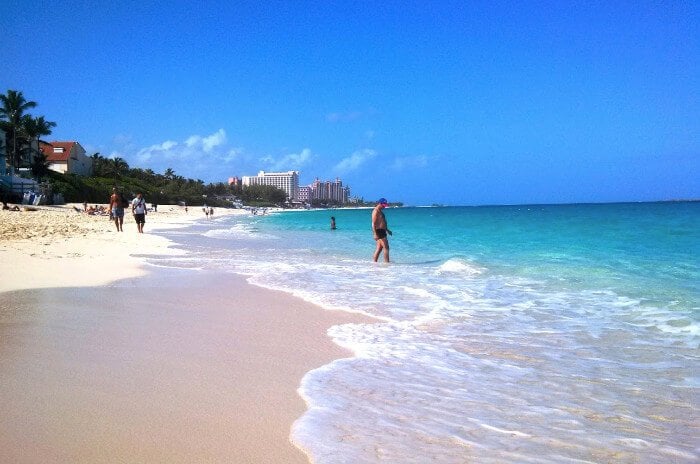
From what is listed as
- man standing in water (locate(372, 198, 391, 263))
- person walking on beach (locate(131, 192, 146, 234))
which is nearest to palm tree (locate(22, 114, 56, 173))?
person walking on beach (locate(131, 192, 146, 234))

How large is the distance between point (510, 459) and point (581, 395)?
51.4 inches

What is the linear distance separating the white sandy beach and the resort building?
66454 millimetres

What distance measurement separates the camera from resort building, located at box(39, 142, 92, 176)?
6469 centimetres

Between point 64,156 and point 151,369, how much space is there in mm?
72339

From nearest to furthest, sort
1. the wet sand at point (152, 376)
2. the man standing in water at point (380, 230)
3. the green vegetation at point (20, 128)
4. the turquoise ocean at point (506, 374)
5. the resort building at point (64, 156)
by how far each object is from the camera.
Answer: the wet sand at point (152, 376) → the turquoise ocean at point (506, 374) → the man standing in water at point (380, 230) → the green vegetation at point (20, 128) → the resort building at point (64, 156)

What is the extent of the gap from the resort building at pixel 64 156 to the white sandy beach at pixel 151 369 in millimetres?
66454

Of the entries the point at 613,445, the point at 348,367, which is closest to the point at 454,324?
the point at 348,367

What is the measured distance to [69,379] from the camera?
10.9ft

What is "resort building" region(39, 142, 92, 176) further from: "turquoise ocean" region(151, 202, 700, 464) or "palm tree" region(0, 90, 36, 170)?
"turquoise ocean" region(151, 202, 700, 464)

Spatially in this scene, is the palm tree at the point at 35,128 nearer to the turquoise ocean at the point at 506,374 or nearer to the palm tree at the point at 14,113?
the palm tree at the point at 14,113

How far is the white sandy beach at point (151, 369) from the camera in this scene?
8.11 feet

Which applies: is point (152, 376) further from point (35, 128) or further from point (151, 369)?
point (35, 128)

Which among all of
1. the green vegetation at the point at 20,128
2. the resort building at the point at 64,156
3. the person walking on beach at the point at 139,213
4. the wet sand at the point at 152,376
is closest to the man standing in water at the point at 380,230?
the wet sand at the point at 152,376

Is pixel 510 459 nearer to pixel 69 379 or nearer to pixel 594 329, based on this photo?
pixel 69 379
